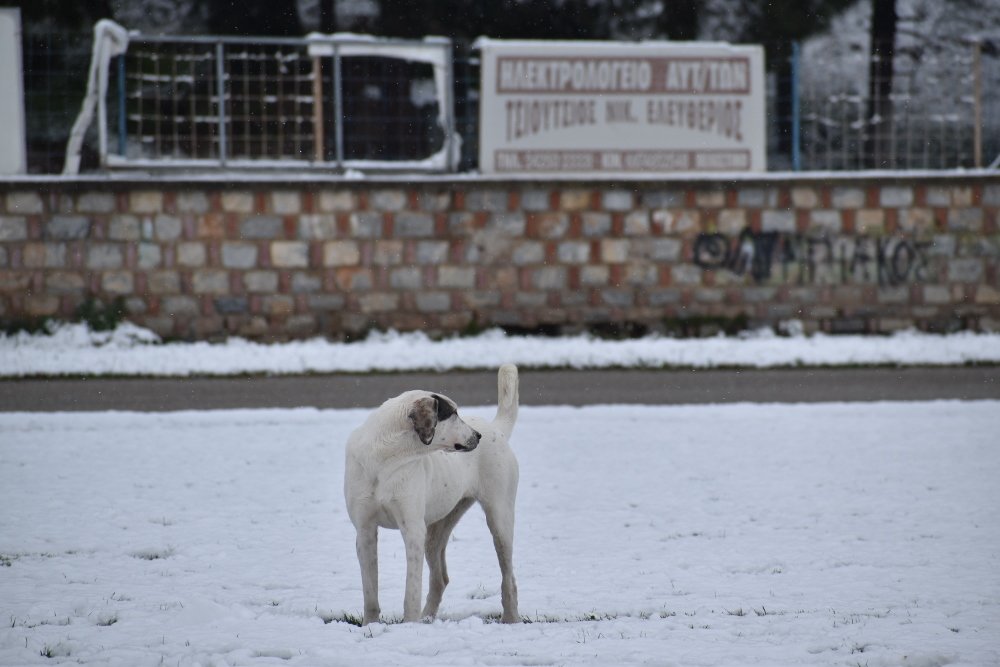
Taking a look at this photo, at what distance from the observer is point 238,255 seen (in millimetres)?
13117

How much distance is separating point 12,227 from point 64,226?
1.71 feet

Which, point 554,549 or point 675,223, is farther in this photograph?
point 675,223

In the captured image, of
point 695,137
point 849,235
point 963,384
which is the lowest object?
point 963,384

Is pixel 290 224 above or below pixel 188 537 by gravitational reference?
above

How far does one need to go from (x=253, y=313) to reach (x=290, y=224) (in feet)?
Result: 3.40

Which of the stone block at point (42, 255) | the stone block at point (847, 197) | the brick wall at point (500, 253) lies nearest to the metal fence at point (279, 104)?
the brick wall at point (500, 253)

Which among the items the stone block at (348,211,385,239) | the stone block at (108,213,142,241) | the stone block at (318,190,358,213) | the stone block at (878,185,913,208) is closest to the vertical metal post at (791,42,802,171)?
the stone block at (878,185,913,208)

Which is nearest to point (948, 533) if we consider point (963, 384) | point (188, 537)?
point (188, 537)

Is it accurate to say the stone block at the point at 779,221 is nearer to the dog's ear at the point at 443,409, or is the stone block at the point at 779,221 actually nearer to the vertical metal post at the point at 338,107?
the vertical metal post at the point at 338,107

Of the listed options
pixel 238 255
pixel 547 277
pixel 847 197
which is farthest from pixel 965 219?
pixel 238 255

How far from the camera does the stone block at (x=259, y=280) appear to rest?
43.3 ft

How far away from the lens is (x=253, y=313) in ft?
43.5

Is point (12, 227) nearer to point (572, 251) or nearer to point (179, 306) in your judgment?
point (179, 306)

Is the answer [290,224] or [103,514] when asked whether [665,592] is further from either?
[290,224]
